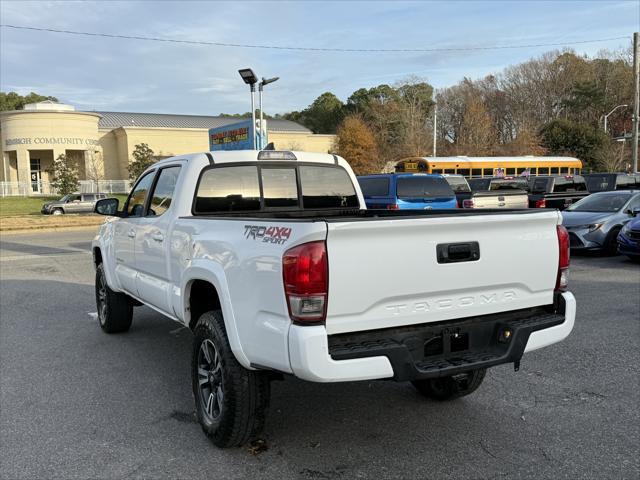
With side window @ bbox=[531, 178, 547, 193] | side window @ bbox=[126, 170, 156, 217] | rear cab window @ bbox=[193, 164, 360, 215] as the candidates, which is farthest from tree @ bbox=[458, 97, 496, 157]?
side window @ bbox=[126, 170, 156, 217]

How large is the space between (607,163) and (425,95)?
33.0 m

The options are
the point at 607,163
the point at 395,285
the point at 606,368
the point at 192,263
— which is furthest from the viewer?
the point at 607,163

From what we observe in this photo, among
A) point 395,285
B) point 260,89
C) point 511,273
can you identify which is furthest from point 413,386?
point 260,89

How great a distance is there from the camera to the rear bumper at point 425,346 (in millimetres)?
2928

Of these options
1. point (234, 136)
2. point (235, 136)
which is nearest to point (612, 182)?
point (235, 136)

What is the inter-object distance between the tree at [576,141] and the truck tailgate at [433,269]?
57.7 meters

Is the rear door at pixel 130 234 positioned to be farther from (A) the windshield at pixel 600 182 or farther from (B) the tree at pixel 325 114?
(B) the tree at pixel 325 114

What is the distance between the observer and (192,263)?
400cm

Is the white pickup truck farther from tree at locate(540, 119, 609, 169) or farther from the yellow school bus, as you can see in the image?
tree at locate(540, 119, 609, 169)

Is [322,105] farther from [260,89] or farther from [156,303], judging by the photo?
[156,303]

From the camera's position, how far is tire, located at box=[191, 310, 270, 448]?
3.46m

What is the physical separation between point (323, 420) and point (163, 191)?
2448 mm

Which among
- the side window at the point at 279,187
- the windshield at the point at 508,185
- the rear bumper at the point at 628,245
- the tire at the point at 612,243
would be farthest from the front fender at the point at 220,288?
the windshield at the point at 508,185

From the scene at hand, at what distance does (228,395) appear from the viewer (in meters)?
3.49
